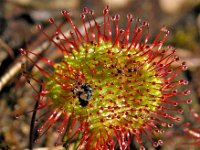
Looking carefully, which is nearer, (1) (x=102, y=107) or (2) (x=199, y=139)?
(1) (x=102, y=107)

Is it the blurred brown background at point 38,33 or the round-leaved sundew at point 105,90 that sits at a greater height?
the blurred brown background at point 38,33

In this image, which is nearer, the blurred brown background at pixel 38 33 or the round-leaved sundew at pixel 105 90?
the round-leaved sundew at pixel 105 90

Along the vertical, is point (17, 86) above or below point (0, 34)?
below

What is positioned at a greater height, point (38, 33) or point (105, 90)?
point (38, 33)

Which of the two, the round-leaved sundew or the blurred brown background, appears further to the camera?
the blurred brown background

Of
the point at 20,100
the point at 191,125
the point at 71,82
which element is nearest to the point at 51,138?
the point at 20,100

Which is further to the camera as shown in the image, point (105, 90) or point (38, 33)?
point (38, 33)

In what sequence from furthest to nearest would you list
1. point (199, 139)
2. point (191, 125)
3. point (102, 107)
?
1. point (191, 125)
2. point (199, 139)
3. point (102, 107)

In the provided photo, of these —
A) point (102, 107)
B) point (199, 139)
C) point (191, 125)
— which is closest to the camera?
point (102, 107)

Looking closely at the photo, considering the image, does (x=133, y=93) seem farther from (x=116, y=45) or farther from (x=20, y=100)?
(x=20, y=100)

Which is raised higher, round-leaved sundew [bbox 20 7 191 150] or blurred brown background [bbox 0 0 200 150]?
blurred brown background [bbox 0 0 200 150]

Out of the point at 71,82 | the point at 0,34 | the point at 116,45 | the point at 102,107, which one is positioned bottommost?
the point at 102,107
